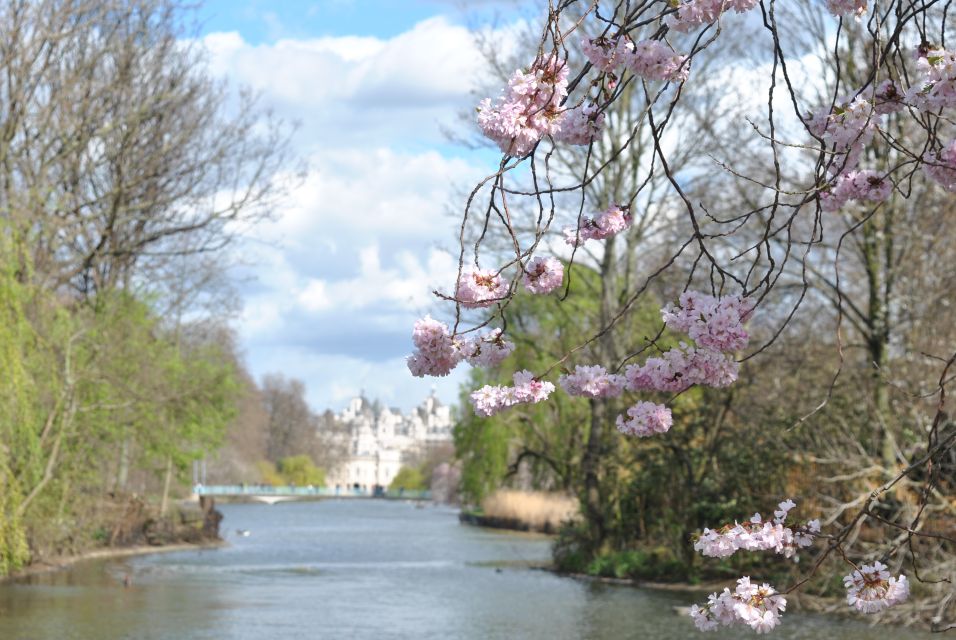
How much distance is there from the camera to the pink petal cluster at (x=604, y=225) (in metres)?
4.23

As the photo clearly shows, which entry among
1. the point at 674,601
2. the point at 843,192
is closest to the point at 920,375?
the point at 674,601

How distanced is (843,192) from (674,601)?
517 inches

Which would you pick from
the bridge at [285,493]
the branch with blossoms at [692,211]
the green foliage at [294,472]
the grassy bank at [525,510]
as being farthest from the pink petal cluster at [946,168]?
the green foliage at [294,472]

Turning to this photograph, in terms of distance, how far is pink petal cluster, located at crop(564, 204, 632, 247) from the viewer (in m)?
4.23

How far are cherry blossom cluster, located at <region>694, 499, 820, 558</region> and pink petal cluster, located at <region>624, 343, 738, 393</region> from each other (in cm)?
45

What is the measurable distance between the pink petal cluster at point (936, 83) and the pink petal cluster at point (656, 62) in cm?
63

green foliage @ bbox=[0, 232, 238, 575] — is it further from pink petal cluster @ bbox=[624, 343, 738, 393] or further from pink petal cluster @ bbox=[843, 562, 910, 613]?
pink petal cluster @ bbox=[843, 562, 910, 613]

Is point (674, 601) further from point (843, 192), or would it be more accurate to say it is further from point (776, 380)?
point (843, 192)

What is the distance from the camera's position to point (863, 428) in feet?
54.0

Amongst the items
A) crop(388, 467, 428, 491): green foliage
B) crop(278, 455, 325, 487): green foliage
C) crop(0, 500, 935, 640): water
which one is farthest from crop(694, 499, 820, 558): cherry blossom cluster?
crop(388, 467, 428, 491): green foliage

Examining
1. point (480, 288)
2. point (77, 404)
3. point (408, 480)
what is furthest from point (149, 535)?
point (408, 480)

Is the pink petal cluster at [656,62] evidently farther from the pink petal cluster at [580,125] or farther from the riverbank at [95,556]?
the riverbank at [95,556]

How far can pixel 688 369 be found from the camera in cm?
416

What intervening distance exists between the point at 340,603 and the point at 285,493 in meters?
72.5
